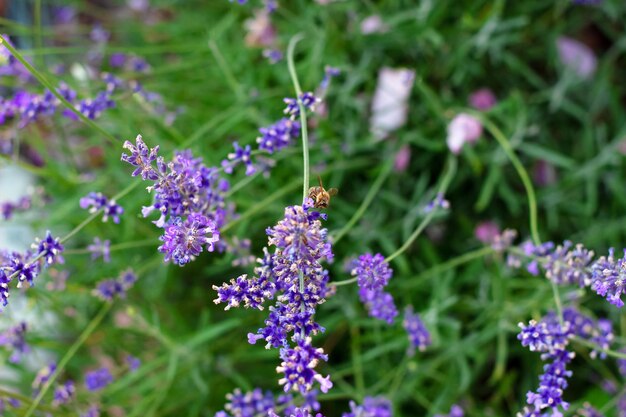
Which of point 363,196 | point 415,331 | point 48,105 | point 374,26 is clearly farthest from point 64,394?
point 374,26

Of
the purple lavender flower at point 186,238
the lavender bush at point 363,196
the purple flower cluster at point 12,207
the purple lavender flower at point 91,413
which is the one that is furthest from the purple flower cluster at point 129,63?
the purple lavender flower at point 186,238

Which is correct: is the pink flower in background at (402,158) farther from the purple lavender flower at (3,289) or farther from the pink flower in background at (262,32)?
the purple lavender flower at (3,289)

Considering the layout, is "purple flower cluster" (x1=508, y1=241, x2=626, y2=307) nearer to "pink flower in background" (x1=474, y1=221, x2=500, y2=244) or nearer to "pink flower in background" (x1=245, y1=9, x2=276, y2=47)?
"pink flower in background" (x1=474, y1=221, x2=500, y2=244)

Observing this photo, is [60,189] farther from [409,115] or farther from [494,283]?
[494,283]

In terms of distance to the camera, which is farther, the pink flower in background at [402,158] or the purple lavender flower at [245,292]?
the pink flower in background at [402,158]

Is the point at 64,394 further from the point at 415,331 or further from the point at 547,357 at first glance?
the point at 547,357

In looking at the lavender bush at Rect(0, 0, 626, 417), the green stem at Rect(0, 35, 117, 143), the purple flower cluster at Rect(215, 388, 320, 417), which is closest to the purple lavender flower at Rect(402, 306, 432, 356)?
the lavender bush at Rect(0, 0, 626, 417)
